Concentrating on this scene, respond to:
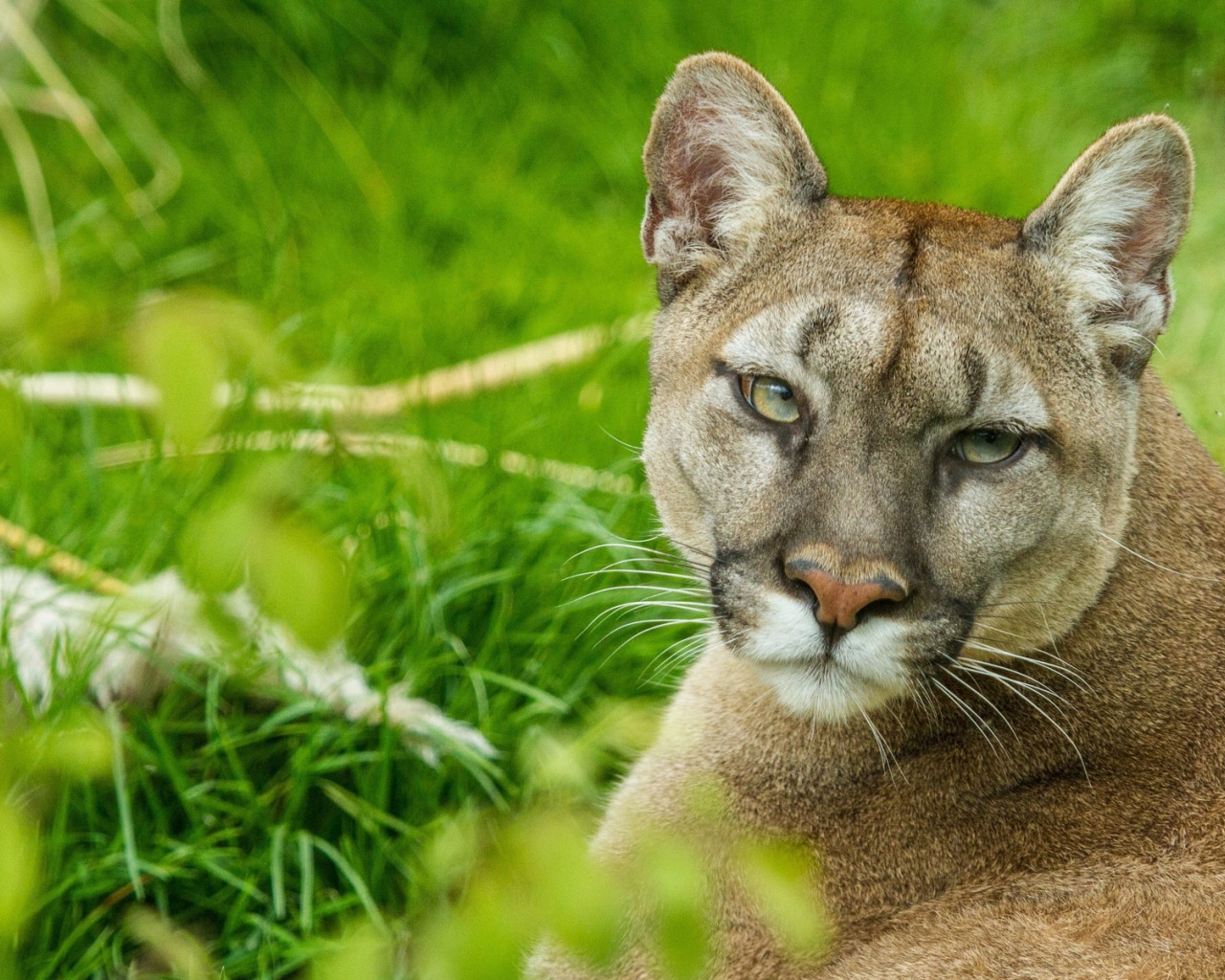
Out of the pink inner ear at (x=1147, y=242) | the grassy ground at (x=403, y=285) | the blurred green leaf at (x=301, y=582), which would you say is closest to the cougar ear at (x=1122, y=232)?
the pink inner ear at (x=1147, y=242)

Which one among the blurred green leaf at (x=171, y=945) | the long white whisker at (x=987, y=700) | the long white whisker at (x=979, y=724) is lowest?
the blurred green leaf at (x=171, y=945)

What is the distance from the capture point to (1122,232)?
125 inches

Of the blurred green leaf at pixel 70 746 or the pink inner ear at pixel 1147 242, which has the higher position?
the pink inner ear at pixel 1147 242

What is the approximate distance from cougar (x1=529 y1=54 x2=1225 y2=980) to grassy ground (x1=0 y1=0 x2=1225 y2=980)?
0.66 metres

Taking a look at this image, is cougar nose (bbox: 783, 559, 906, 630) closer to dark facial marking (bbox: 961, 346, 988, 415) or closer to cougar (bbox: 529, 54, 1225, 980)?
cougar (bbox: 529, 54, 1225, 980)

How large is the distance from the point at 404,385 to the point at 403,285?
108cm

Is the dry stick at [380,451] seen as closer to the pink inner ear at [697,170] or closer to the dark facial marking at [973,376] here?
the pink inner ear at [697,170]

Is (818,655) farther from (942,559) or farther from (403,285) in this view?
(403,285)

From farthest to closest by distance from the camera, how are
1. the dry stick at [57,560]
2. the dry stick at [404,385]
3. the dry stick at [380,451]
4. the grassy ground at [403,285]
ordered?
Answer: the dry stick at [404,385] → the dry stick at [380,451] → the dry stick at [57,560] → the grassy ground at [403,285]

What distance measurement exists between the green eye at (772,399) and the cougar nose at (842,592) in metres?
0.41

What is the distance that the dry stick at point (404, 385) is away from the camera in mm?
4527

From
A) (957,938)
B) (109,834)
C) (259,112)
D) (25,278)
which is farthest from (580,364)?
(25,278)

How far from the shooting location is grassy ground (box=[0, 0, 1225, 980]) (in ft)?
11.5

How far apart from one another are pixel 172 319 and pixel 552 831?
642mm
